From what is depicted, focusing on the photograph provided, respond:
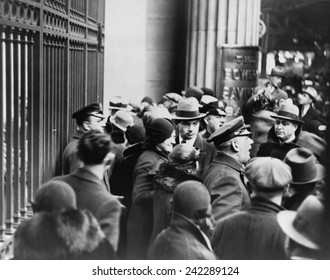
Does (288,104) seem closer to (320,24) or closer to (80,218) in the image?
(80,218)

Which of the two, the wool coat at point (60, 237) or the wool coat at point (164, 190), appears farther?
the wool coat at point (164, 190)

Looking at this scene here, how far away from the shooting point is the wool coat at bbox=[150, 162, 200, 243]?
5852 mm

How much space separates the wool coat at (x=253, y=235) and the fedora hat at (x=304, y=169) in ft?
2.10

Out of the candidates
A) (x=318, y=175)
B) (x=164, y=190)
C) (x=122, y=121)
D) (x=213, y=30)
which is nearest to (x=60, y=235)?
(x=164, y=190)

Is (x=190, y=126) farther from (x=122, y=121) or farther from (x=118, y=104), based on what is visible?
(x=118, y=104)

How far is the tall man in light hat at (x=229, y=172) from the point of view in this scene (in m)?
5.65

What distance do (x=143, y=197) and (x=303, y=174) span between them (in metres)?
1.41

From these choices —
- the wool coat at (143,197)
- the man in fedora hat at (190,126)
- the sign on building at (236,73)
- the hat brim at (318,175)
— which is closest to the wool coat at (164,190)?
the wool coat at (143,197)

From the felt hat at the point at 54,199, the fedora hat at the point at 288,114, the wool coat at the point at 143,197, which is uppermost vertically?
the fedora hat at the point at 288,114

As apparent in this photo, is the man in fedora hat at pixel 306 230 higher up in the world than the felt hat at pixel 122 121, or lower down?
lower down

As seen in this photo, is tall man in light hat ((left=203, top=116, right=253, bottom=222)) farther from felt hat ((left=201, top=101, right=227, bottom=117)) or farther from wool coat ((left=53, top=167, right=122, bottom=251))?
felt hat ((left=201, top=101, right=227, bottom=117))

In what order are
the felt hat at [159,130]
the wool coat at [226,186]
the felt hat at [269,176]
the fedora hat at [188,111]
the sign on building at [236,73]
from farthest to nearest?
the sign on building at [236,73] < the fedora hat at [188,111] < the felt hat at [159,130] < the wool coat at [226,186] < the felt hat at [269,176]

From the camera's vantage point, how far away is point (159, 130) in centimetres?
664

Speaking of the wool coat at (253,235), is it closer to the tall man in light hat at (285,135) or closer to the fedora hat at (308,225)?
the fedora hat at (308,225)
